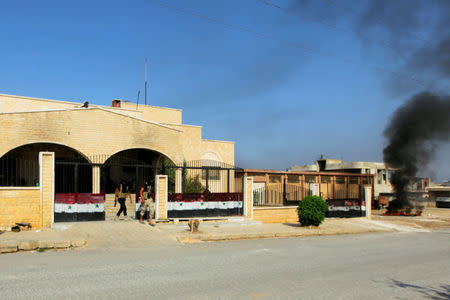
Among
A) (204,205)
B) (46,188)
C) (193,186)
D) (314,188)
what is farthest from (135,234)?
(193,186)

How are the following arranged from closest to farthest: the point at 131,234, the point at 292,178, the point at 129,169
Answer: the point at 131,234 → the point at 129,169 → the point at 292,178

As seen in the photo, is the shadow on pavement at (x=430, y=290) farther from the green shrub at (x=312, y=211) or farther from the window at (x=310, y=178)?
the window at (x=310, y=178)

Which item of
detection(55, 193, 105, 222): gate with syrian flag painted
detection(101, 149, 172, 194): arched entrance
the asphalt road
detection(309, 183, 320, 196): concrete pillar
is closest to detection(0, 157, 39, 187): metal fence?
detection(101, 149, 172, 194): arched entrance

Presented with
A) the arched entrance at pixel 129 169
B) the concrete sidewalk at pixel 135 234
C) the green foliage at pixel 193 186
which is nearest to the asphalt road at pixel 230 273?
the concrete sidewalk at pixel 135 234

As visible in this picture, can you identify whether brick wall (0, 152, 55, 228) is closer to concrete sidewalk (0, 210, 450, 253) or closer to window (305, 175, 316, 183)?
concrete sidewalk (0, 210, 450, 253)

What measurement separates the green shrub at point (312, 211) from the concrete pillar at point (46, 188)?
9.73 m

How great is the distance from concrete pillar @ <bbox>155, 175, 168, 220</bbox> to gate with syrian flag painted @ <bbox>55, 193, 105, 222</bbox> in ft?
6.53

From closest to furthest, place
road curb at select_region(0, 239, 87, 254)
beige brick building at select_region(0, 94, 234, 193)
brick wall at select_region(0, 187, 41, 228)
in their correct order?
1. road curb at select_region(0, 239, 87, 254)
2. brick wall at select_region(0, 187, 41, 228)
3. beige brick building at select_region(0, 94, 234, 193)

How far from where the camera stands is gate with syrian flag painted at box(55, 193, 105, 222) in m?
14.5

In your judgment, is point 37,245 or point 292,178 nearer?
point 37,245

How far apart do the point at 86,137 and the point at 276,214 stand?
34.4ft

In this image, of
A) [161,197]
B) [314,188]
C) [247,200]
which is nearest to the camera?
[161,197]

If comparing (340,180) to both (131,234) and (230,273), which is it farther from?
(230,273)

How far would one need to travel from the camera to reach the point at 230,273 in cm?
791
